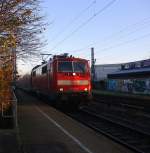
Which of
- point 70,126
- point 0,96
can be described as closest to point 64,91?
point 70,126

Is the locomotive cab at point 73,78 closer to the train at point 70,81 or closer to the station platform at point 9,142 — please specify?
the train at point 70,81

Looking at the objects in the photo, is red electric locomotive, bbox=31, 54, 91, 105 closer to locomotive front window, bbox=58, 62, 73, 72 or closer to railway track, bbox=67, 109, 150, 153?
locomotive front window, bbox=58, 62, 73, 72

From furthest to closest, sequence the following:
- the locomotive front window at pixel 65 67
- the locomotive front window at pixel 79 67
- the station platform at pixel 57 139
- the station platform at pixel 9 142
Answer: the locomotive front window at pixel 79 67, the locomotive front window at pixel 65 67, the station platform at pixel 57 139, the station platform at pixel 9 142

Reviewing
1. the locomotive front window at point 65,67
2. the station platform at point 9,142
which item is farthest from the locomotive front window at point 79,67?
the station platform at point 9,142

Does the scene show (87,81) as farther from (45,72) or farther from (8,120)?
(8,120)

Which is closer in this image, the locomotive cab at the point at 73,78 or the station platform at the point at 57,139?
the station platform at the point at 57,139

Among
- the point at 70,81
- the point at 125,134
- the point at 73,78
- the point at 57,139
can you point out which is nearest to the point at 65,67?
the point at 73,78

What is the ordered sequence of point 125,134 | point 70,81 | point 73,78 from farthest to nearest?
Result: point 73,78 → point 70,81 → point 125,134

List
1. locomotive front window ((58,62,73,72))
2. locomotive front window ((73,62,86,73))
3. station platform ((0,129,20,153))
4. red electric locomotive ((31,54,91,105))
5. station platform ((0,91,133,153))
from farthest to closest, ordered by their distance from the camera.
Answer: locomotive front window ((73,62,86,73))
locomotive front window ((58,62,73,72))
red electric locomotive ((31,54,91,105))
station platform ((0,91,133,153))
station platform ((0,129,20,153))

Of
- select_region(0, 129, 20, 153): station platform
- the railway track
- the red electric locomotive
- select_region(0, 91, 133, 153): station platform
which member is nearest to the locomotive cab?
the red electric locomotive

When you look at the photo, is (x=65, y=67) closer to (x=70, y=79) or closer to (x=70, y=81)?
(x=70, y=79)

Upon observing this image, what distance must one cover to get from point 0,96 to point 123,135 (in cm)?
498

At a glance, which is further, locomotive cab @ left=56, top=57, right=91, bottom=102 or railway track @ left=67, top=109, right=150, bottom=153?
locomotive cab @ left=56, top=57, right=91, bottom=102

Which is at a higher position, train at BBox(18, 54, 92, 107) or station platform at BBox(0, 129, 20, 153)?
train at BBox(18, 54, 92, 107)
